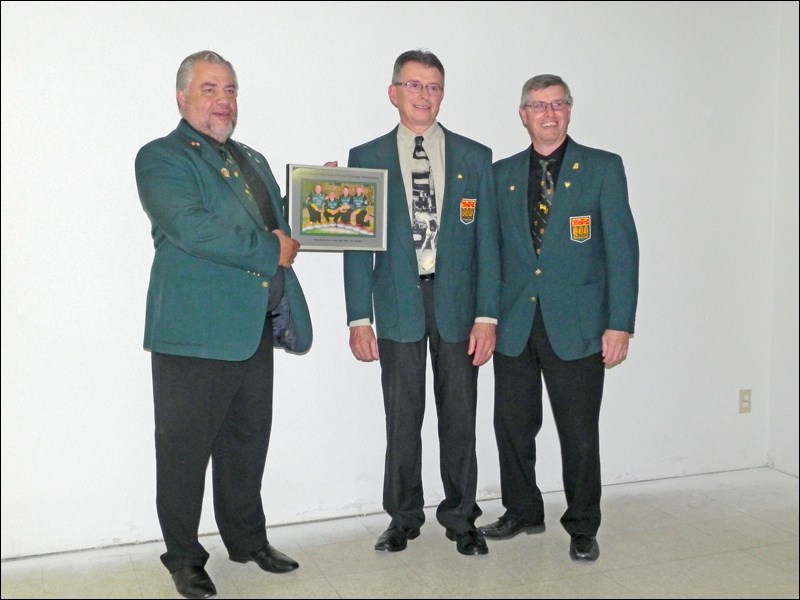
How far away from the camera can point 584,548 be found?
2738 millimetres

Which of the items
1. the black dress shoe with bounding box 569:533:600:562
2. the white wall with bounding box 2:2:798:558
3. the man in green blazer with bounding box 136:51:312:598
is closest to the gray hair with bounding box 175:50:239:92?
the man in green blazer with bounding box 136:51:312:598

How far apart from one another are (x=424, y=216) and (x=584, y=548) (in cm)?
124

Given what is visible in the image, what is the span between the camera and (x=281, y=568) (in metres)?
2.62

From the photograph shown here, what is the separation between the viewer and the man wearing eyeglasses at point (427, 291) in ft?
8.94

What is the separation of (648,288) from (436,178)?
4.51ft

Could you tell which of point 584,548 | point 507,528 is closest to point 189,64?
point 507,528

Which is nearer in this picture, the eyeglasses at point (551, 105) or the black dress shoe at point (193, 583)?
the black dress shoe at point (193, 583)

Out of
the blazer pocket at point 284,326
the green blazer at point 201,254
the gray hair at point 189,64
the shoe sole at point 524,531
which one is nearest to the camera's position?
the green blazer at point 201,254

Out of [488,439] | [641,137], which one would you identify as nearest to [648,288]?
[641,137]

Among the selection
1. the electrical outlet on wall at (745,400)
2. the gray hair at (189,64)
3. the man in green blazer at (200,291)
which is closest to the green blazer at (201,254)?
the man in green blazer at (200,291)

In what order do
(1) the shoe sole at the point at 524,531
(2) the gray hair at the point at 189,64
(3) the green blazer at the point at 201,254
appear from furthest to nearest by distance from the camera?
(1) the shoe sole at the point at 524,531 → (2) the gray hair at the point at 189,64 → (3) the green blazer at the point at 201,254

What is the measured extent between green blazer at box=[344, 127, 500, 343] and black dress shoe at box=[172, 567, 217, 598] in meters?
0.94

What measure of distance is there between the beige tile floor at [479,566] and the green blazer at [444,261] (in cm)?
75

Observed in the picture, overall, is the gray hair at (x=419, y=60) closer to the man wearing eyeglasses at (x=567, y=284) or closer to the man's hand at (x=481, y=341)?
the man wearing eyeglasses at (x=567, y=284)
